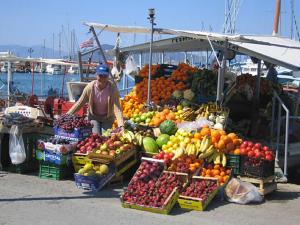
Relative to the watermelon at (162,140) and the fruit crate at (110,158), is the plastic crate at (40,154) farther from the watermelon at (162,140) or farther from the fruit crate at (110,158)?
the watermelon at (162,140)

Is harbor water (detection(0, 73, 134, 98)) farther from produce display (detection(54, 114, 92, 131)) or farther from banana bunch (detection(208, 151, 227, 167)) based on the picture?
banana bunch (detection(208, 151, 227, 167))

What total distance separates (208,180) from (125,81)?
1054 cm

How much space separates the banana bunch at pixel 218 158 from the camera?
7652 millimetres

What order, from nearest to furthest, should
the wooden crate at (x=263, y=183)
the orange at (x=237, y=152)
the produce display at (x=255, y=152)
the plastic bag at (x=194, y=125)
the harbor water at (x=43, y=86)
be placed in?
1. the wooden crate at (x=263, y=183)
2. the produce display at (x=255, y=152)
3. the orange at (x=237, y=152)
4. the plastic bag at (x=194, y=125)
5. the harbor water at (x=43, y=86)

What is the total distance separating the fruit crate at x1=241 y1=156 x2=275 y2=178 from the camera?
744 centimetres

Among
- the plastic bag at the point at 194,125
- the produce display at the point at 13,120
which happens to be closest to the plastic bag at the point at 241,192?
the plastic bag at the point at 194,125

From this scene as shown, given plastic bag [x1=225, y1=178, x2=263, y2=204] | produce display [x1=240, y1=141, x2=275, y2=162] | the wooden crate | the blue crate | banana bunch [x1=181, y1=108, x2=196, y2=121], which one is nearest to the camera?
plastic bag [x1=225, y1=178, x2=263, y2=204]

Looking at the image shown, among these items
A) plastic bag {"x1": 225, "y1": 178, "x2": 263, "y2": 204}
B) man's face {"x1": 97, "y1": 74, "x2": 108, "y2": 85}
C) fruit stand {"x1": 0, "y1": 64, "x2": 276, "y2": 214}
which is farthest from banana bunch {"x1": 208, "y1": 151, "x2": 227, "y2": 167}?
man's face {"x1": 97, "y1": 74, "x2": 108, "y2": 85}

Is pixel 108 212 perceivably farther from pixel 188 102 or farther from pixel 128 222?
pixel 188 102

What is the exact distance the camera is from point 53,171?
817cm

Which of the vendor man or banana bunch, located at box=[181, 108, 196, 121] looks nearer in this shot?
the vendor man

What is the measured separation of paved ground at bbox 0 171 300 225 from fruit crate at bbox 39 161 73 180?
33cm

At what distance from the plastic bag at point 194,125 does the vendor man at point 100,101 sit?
1205 mm

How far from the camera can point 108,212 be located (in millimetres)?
6414
